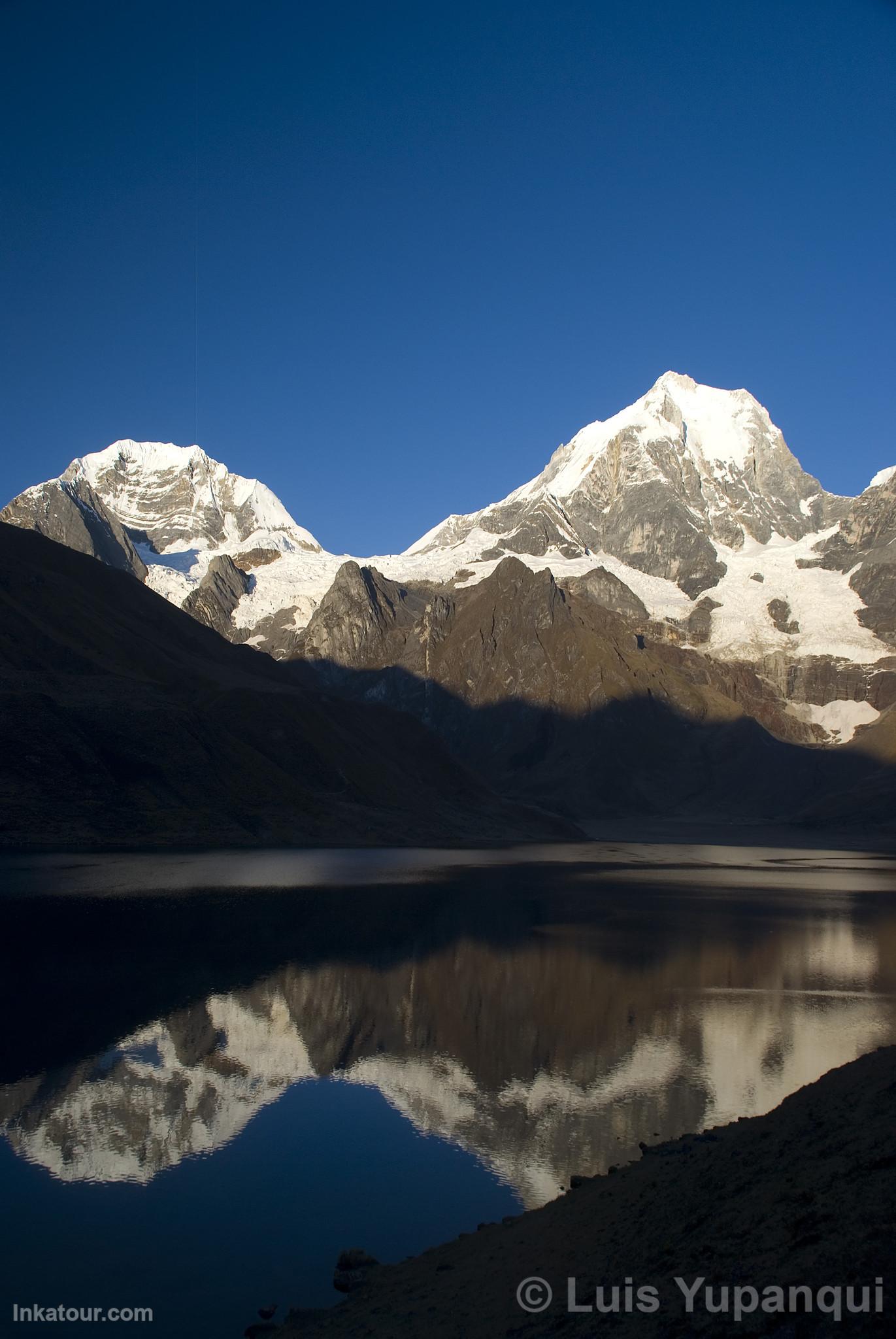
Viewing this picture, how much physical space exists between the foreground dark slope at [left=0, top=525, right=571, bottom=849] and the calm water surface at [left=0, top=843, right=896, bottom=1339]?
Answer: 126ft

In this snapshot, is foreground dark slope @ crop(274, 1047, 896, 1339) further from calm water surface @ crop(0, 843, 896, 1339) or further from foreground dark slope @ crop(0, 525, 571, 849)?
foreground dark slope @ crop(0, 525, 571, 849)

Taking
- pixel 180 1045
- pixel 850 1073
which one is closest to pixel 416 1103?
pixel 180 1045

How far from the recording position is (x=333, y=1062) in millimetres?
31719

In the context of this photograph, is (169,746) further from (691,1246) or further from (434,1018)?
(691,1246)

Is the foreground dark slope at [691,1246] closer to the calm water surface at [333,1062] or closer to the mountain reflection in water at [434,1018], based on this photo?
the calm water surface at [333,1062]

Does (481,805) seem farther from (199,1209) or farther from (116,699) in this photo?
(199,1209)

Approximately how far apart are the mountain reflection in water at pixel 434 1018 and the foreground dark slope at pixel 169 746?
3486cm

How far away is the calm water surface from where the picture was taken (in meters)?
19.1

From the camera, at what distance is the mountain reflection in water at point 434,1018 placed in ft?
83.5

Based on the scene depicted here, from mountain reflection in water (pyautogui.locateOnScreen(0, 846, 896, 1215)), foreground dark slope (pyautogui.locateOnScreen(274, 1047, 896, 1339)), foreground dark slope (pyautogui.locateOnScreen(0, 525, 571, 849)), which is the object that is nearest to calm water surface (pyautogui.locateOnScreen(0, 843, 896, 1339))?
mountain reflection in water (pyautogui.locateOnScreen(0, 846, 896, 1215))

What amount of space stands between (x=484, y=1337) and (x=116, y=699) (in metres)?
118

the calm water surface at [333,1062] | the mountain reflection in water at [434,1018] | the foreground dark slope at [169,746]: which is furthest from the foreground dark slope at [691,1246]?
the foreground dark slope at [169,746]

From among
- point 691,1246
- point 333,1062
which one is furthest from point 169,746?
point 691,1246

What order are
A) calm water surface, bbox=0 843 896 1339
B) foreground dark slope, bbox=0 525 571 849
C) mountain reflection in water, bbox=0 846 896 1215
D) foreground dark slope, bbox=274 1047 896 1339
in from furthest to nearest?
foreground dark slope, bbox=0 525 571 849, mountain reflection in water, bbox=0 846 896 1215, calm water surface, bbox=0 843 896 1339, foreground dark slope, bbox=274 1047 896 1339
